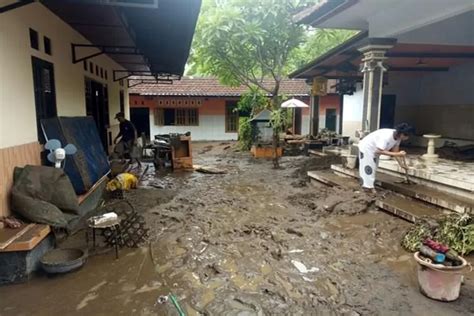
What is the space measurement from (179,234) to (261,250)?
1.27 metres

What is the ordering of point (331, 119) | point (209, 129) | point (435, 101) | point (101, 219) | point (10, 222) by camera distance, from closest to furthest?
point (10, 222) → point (101, 219) → point (435, 101) → point (209, 129) → point (331, 119)

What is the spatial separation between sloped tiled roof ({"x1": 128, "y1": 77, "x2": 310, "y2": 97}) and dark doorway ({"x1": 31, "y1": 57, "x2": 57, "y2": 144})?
41.8 ft

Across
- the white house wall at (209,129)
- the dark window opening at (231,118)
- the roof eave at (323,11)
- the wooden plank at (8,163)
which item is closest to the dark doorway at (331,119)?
the dark window opening at (231,118)

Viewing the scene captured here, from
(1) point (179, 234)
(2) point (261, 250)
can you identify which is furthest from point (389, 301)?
(1) point (179, 234)

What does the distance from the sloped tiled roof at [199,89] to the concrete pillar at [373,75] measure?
11643 mm

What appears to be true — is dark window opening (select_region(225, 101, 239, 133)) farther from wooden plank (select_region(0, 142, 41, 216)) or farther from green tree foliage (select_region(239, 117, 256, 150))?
wooden plank (select_region(0, 142, 41, 216))

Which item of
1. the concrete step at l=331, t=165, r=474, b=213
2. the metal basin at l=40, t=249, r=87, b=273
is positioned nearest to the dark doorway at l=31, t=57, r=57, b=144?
the metal basin at l=40, t=249, r=87, b=273

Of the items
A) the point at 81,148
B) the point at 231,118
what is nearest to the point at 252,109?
the point at 231,118

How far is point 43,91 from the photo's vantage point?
5285 millimetres

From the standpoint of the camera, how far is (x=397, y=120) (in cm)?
1204

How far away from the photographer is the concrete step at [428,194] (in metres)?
4.72

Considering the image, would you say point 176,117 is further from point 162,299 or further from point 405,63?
point 162,299

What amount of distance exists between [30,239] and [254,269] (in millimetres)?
2301

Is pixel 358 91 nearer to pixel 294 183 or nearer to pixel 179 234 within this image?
pixel 294 183
